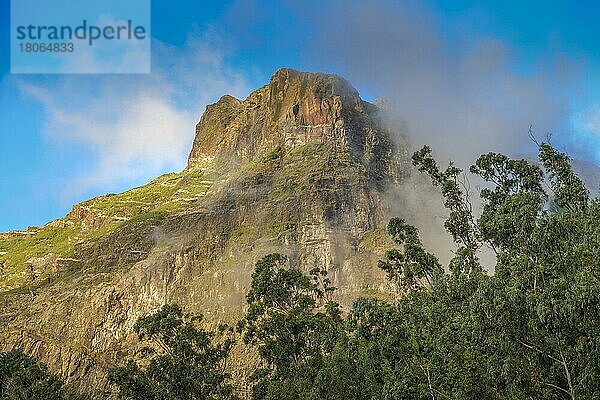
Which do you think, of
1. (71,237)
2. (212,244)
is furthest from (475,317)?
(71,237)

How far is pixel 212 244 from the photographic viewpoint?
151 m

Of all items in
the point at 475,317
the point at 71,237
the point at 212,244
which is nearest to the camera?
the point at 475,317

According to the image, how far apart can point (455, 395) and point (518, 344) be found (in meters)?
4.27

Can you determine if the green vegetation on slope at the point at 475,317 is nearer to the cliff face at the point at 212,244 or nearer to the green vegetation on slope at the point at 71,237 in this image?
the cliff face at the point at 212,244

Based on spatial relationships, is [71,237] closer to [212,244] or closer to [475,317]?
[212,244]

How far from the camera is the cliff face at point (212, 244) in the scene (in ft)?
429

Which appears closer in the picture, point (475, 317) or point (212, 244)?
point (475, 317)

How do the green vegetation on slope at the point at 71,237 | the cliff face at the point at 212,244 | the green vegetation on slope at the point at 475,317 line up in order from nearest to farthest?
1. the green vegetation on slope at the point at 475,317
2. the cliff face at the point at 212,244
3. the green vegetation on slope at the point at 71,237

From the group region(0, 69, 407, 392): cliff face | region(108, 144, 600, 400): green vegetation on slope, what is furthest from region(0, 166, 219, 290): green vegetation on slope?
region(108, 144, 600, 400): green vegetation on slope

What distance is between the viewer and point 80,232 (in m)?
189

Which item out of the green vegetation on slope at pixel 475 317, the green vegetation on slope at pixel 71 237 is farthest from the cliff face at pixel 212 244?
the green vegetation on slope at pixel 475 317

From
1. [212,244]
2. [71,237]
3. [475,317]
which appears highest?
[71,237]

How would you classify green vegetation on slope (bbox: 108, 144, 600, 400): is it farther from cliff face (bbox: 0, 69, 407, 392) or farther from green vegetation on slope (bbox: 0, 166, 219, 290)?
green vegetation on slope (bbox: 0, 166, 219, 290)

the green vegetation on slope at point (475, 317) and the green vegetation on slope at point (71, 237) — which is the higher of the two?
the green vegetation on slope at point (71, 237)
